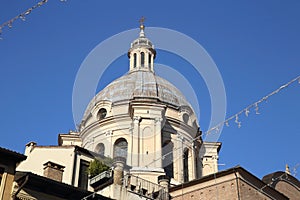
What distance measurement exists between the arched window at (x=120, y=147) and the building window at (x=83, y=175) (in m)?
10.3

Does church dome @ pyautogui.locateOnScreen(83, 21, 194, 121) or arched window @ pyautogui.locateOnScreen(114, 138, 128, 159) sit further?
church dome @ pyautogui.locateOnScreen(83, 21, 194, 121)

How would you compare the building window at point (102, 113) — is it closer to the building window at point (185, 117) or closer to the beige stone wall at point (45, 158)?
the building window at point (185, 117)

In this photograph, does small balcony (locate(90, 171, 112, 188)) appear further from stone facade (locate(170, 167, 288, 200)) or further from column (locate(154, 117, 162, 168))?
column (locate(154, 117, 162, 168))

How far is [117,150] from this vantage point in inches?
1652

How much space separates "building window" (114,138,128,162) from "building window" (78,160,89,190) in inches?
407

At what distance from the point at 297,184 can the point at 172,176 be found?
32.5 feet

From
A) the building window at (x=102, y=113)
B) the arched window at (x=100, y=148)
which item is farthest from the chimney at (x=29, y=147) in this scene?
the building window at (x=102, y=113)

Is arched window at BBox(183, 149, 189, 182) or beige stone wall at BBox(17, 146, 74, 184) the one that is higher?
arched window at BBox(183, 149, 189, 182)

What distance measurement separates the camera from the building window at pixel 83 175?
29866 mm

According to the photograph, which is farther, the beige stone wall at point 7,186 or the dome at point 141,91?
the dome at point 141,91

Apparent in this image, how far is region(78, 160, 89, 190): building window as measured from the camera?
2987 cm

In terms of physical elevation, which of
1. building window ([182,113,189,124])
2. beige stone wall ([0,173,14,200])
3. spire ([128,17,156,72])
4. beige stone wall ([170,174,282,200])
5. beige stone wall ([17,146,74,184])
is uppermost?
spire ([128,17,156,72])

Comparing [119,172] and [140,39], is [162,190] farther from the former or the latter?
[140,39]

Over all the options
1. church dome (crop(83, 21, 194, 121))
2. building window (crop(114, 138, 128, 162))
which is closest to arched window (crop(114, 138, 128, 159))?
building window (crop(114, 138, 128, 162))
